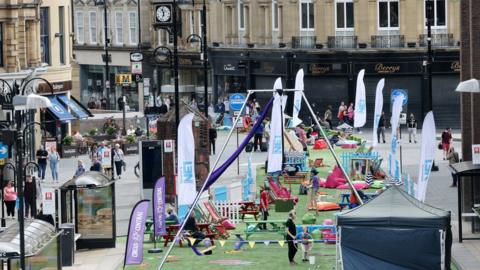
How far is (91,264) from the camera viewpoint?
4288 centimetres

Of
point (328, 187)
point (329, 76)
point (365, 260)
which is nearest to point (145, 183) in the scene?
point (328, 187)

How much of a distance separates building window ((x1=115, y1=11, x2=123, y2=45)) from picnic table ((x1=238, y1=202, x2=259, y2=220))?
66.1 meters

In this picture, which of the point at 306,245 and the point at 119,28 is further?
the point at 119,28

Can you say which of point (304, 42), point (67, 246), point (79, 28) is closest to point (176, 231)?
point (67, 246)

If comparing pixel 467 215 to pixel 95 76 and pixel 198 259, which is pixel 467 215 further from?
pixel 95 76

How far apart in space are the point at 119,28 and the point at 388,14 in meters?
31.5

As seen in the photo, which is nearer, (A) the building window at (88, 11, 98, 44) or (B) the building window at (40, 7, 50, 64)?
(B) the building window at (40, 7, 50, 64)

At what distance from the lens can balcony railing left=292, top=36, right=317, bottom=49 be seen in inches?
3557

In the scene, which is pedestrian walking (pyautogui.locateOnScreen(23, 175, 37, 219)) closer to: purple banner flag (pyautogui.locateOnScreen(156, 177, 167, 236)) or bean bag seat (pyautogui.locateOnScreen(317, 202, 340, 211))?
purple banner flag (pyautogui.locateOnScreen(156, 177, 167, 236))

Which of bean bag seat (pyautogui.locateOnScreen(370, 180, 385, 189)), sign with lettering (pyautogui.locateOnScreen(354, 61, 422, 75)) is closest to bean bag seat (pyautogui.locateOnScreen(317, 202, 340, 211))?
bean bag seat (pyautogui.locateOnScreen(370, 180, 385, 189))

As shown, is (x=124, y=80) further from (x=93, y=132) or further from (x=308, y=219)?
(x=308, y=219)

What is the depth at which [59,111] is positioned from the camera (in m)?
76.8

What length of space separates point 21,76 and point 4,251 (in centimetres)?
3704

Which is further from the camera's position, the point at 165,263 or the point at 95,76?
the point at 95,76
